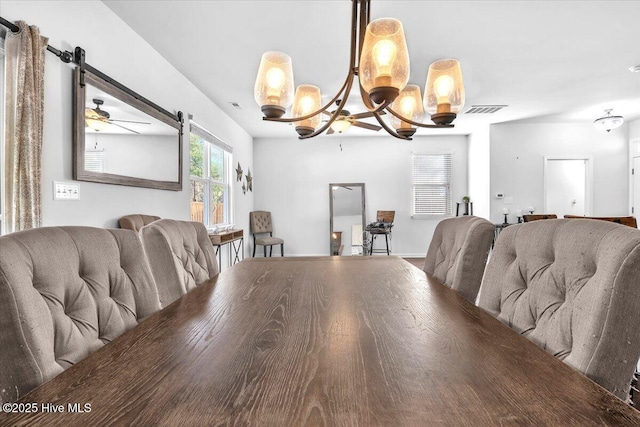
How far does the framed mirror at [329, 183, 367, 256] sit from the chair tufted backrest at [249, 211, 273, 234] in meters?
1.32

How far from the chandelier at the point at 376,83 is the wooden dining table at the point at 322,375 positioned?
3.20ft

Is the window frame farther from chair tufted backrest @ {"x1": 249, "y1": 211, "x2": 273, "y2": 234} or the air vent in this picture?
chair tufted backrest @ {"x1": 249, "y1": 211, "x2": 273, "y2": 234}

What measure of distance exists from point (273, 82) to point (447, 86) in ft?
3.16

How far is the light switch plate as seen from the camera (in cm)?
204

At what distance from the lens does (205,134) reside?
14.4 feet

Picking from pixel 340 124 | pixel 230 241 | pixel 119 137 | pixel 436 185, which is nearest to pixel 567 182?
pixel 436 185

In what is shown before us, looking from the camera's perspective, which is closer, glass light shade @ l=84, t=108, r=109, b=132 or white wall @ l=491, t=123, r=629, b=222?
glass light shade @ l=84, t=108, r=109, b=132

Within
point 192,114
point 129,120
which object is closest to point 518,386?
point 129,120

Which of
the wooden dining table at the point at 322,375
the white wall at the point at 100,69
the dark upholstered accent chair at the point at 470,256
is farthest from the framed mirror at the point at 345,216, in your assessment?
the wooden dining table at the point at 322,375

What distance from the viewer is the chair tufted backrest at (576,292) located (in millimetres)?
635

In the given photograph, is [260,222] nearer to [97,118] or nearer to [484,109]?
[97,118]

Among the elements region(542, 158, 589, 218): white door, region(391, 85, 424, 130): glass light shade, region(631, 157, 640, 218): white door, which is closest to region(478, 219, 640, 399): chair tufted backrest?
region(391, 85, 424, 130): glass light shade

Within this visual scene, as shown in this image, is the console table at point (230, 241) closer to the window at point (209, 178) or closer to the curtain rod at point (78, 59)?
the window at point (209, 178)

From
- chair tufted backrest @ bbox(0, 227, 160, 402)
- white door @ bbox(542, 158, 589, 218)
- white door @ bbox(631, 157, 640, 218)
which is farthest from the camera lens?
white door @ bbox(542, 158, 589, 218)
